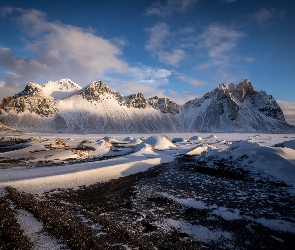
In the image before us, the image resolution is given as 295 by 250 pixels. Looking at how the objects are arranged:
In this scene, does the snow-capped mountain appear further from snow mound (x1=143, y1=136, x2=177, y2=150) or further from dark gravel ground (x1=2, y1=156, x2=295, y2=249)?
dark gravel ground (x1=2, y1=156, x2=295, y2=249)

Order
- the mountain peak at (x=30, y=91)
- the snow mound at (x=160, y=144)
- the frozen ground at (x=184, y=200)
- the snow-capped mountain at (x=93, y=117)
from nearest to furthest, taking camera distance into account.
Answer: the frozen ground at (x=184, y=200), the snow mound at (x=160, y=144), the snow-capped mountain at (x=93, y=117), the mountain peak at (x=30, y=91)

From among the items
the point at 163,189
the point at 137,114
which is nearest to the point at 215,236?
the point at 163,189

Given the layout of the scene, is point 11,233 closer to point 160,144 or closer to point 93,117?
point 160,144

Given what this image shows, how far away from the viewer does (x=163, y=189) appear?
12188 millimetres

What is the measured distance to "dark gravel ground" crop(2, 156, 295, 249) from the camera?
636cm

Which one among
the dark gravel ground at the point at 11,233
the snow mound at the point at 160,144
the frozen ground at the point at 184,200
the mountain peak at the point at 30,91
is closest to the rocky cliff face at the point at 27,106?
the mountain peak at the point at 30,91

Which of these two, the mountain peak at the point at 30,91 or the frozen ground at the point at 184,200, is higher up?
the mountain peak at the point at 30,91

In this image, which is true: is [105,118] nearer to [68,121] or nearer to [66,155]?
[68,121]

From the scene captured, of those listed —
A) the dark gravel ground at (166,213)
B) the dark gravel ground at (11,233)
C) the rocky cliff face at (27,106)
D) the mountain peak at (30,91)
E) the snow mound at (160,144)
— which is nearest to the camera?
the dark gravel ground at (11,233)

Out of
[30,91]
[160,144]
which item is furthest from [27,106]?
[160,144]

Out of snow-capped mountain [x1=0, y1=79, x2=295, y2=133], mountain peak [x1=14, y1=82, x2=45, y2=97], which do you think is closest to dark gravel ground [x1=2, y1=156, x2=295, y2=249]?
snow-capped mountain [x1=0, y1=79, x2=295, y2=133]

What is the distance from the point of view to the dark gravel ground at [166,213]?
636 cm

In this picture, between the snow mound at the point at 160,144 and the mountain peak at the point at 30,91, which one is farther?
the mountain peak at the point at 30,91

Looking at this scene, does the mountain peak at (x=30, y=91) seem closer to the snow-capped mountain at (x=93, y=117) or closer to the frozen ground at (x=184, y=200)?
the snow-capped mountain at (x=93, y=117)
